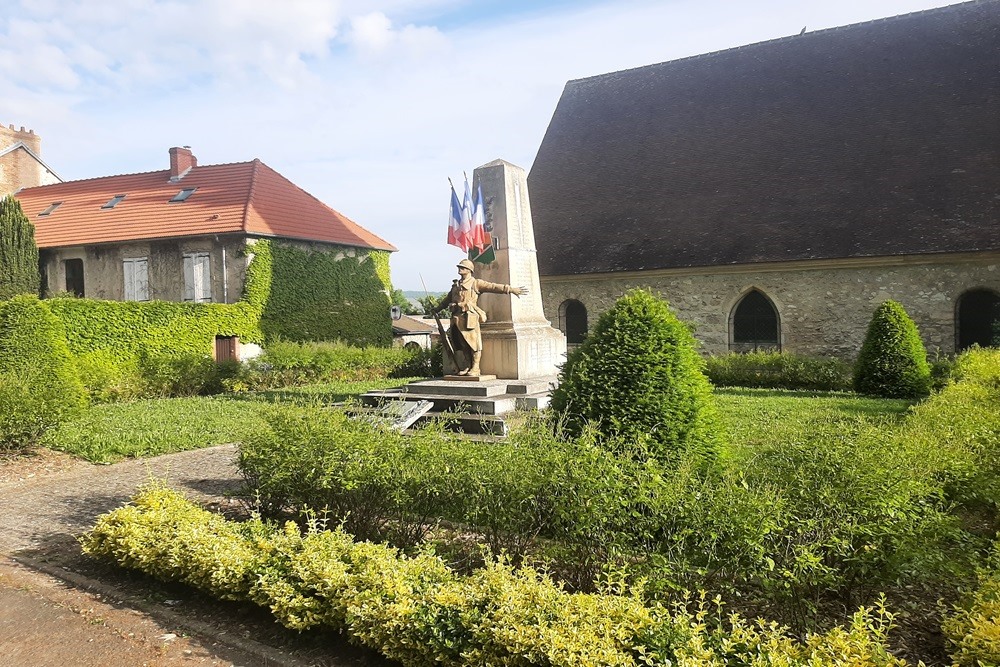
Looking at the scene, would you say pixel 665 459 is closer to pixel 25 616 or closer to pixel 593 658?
pixel 593 658

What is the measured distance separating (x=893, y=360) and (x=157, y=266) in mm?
20458

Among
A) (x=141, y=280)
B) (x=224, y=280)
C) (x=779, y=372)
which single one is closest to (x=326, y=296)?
(x=224, y=280)

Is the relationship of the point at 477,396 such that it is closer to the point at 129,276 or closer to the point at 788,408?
the point at 788,408

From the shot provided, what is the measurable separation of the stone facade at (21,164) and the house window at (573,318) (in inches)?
910

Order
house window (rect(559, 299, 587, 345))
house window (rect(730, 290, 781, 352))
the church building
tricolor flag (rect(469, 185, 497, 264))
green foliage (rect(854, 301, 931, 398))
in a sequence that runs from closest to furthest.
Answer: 1. tricolor flag (rect(469, 185, 497, 264))
2. green foliage (rect(854, 301, 931, 398))
3. the church building
4. house window (rect(730, 290, 781, 352))
5. house window (rect(559, 299, 587, 345))

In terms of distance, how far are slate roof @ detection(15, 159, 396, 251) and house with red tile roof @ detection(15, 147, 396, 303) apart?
0.14ft

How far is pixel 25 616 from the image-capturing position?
4.32 meters

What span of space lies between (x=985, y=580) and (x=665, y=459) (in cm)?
206

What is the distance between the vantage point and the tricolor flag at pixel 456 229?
32.4ft

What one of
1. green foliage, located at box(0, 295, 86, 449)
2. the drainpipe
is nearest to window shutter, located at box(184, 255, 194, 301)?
the drainpipe

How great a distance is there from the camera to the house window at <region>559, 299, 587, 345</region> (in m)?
20.5

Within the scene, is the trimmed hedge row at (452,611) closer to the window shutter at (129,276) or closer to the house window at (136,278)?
the house window at (136,278)

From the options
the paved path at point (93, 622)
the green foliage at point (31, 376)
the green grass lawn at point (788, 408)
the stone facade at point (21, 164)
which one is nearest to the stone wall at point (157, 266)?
the stone facade at point (21, 164)

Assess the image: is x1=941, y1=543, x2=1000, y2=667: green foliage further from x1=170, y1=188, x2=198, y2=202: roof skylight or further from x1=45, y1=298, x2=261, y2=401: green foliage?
x1=170, y1=188, x2=198, y2=202: roof skylight
